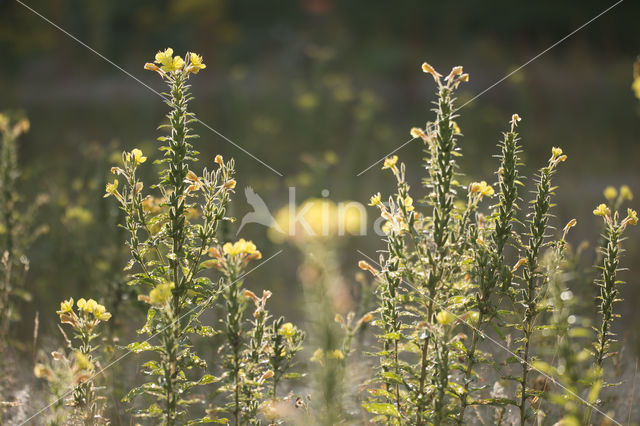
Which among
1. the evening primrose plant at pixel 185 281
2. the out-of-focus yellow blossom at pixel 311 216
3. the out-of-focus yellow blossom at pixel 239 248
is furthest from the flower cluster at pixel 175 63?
the out-of-focus yellow blossom at pixel 311 216

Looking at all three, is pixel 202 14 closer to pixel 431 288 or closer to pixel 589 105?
pixel 589 105

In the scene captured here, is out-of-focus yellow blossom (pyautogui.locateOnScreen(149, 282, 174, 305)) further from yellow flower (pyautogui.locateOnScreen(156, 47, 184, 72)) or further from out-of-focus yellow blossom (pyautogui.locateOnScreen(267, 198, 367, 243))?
out-of-focus yellow blossom (pyautogui.locateOnScreen(267, 198, 367, 243))

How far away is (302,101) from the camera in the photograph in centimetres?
712

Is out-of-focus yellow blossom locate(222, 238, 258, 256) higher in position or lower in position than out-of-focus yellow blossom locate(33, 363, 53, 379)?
higher

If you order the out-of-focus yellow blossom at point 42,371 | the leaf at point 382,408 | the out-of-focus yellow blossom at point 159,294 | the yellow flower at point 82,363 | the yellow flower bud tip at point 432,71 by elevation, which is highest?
the yellow flower bud tip at point 432,71

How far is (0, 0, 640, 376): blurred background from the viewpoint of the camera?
4.92m

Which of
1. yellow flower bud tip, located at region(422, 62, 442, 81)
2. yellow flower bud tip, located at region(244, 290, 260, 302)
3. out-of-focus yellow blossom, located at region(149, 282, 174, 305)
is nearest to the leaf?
yellow flower bud tip, located at region(244, 290, 260, 302)

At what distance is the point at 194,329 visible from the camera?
6.68 feet

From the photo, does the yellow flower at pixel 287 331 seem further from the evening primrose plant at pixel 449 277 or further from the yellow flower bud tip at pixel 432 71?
the yellow flower bud tip at pixel 432 71

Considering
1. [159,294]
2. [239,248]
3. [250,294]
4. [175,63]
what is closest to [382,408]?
[250,294]

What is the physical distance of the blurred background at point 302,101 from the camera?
492 centimetres

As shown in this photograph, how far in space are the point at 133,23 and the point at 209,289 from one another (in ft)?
57.8

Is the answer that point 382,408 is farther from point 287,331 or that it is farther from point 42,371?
point 42,371

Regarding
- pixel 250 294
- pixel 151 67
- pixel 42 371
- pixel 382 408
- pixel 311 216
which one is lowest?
pixel 382 408
